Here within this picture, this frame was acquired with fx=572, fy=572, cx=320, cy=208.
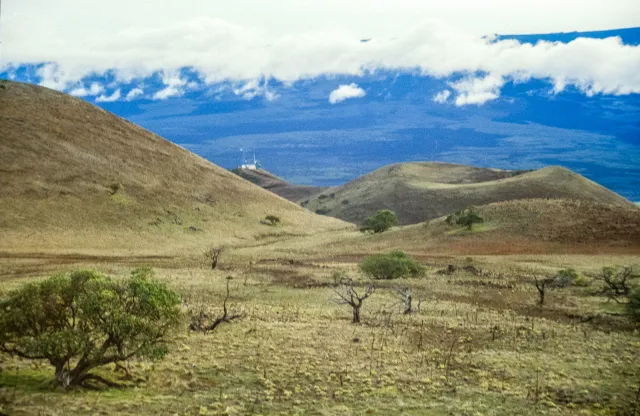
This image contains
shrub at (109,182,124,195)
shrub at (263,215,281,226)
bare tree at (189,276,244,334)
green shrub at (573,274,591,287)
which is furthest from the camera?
shrub at (263,215,281,226)

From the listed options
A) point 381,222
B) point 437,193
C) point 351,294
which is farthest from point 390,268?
point 437,193

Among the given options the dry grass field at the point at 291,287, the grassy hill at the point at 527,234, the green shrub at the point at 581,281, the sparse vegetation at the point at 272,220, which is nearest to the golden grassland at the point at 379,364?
the dry grass field at the point at 291,287

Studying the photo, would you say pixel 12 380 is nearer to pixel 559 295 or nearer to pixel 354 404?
pixel 354 404

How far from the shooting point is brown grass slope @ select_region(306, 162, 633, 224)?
12925 centimetres

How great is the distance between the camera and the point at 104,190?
81.6 meters

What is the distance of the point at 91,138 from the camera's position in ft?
318

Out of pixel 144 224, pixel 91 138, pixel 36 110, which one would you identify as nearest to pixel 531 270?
pixel 144 224

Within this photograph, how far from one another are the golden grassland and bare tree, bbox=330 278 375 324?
670 millimetres

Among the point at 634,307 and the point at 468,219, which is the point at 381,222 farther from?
the point at 634,307

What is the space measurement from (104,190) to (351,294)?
61772 mm

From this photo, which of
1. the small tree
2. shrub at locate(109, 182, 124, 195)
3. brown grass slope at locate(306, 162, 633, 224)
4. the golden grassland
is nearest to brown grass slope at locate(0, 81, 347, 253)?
shrub at locate(109, 182, 124, 195)

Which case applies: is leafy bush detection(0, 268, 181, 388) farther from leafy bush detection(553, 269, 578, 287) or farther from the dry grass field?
leafy bush detection(553, 269, 578, 287)

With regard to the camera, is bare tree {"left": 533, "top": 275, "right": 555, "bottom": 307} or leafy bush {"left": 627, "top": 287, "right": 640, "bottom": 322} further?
bare tree {"left": 533, "top": 275, "right": 555, "bottom": 307}

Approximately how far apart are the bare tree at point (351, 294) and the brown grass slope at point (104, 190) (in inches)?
1309
